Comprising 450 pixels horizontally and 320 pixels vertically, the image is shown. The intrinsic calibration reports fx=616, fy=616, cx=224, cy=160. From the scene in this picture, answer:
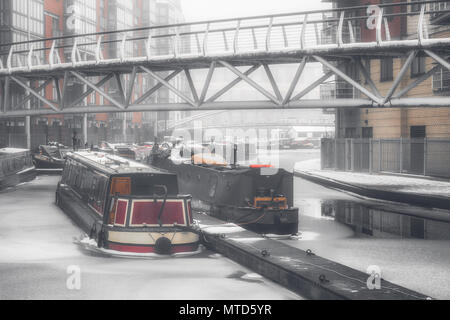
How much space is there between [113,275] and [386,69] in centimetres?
2753

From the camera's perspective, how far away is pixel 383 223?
1816 centimetres

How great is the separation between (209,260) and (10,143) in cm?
4353

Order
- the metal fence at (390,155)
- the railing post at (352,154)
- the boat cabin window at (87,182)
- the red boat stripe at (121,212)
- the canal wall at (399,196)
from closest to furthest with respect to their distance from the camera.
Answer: the red boat stripe at (121,212) → the boat cabin window at (87,182) → the canal wall at (399,196) → the metal fence at (390,155) → the railing post at (352,154)

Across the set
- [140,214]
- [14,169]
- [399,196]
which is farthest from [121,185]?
[14,169]

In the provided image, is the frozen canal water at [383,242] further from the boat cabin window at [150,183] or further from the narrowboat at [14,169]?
the narrowboat at [14,169]

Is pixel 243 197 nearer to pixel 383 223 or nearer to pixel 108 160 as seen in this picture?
pixel 108 160

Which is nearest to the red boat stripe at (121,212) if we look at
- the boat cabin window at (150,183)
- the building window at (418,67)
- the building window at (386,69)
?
the boat cabin window at (150,183)

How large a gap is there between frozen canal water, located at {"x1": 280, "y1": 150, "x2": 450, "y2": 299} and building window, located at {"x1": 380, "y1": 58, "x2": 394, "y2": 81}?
14.1 meters

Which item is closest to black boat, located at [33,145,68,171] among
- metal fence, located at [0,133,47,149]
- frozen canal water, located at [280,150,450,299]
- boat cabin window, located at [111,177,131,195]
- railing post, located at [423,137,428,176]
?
metal fence, located at [0,133,47,149]

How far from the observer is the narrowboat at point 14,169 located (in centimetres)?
2928

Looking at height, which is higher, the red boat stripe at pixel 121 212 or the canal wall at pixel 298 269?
the red boat stripe at pixel 121 212

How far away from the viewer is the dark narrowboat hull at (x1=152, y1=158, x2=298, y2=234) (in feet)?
53.1

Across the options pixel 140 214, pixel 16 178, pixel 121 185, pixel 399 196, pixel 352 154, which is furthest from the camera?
pixel 352 154

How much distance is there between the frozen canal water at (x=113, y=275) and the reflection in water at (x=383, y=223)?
5.74 meters
